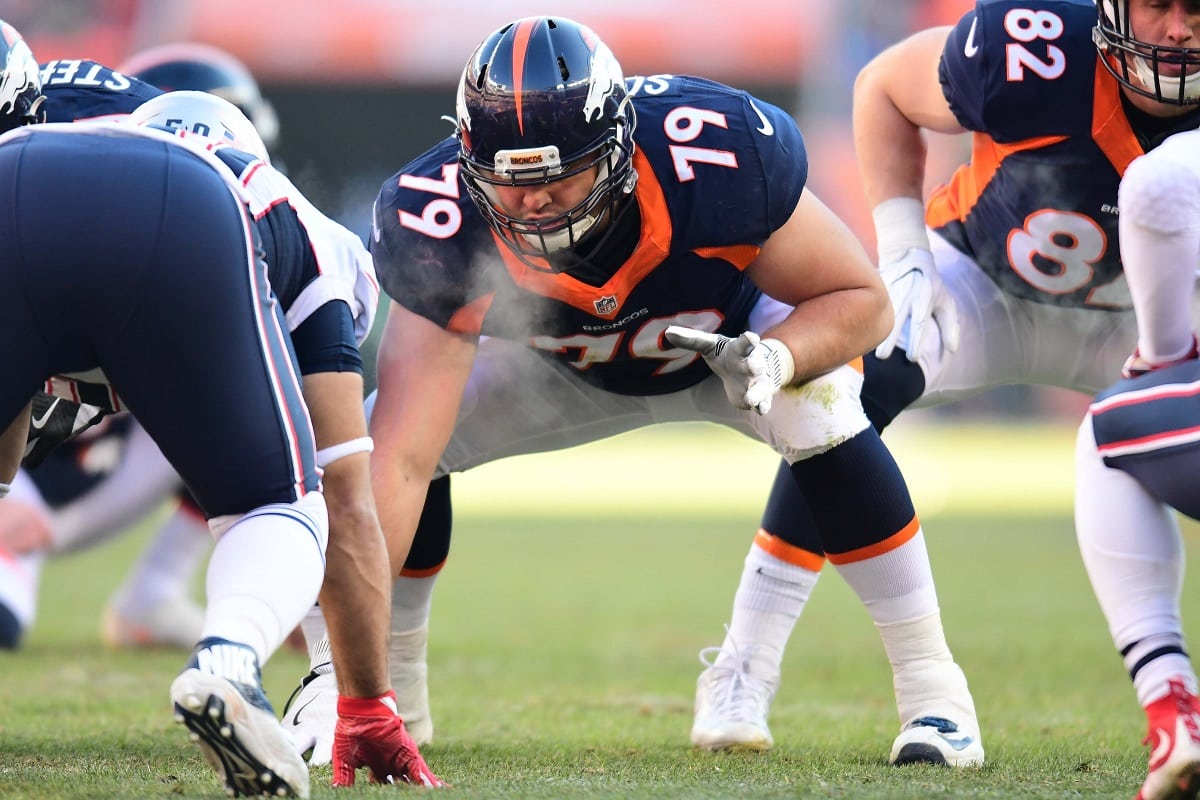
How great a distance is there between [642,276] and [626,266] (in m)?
0.04

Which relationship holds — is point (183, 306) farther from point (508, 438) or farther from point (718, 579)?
point (718, 579)

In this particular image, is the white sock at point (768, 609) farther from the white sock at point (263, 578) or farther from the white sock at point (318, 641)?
the white sock at point (263, 578)

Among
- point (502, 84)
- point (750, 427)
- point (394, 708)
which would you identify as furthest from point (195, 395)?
point (750, 427)

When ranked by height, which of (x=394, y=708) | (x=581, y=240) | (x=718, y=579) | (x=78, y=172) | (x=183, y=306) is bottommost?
(x=718, y=579)

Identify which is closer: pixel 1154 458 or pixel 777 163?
pixel 1154 458

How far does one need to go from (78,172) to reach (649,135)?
1108 millimetres

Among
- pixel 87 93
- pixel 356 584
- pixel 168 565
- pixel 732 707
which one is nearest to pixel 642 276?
pixel 356 584

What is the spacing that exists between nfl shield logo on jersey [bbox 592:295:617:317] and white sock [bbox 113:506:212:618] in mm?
2475

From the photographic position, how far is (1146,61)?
2.79m

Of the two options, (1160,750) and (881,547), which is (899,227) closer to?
(881,547)

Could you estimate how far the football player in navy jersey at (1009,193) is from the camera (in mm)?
2996

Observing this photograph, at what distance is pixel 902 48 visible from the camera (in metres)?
3.49

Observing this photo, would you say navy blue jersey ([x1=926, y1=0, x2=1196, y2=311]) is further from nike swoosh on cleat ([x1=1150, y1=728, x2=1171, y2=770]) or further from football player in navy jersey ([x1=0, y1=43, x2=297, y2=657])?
football player in navy jersey ([x1=0, y1=43, x2=297, y2=657])

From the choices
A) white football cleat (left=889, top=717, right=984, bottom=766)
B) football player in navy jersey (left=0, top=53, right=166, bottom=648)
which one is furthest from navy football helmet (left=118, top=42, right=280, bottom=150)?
white football cleat (left=889, top=717, right=984, bottom=766)
